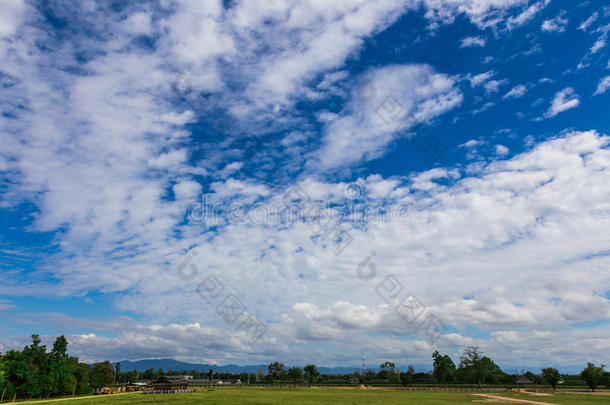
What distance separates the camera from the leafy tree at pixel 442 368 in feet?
449

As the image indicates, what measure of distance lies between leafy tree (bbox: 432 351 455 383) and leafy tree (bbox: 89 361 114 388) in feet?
373

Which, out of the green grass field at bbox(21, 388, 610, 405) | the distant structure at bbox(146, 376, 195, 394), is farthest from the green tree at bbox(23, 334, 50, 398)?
the distant structure at bbox(146, 376, 195, 394)

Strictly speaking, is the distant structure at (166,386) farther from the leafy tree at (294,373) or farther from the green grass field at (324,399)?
the leafy tree at (294,373)

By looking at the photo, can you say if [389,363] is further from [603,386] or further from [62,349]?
[62,349]

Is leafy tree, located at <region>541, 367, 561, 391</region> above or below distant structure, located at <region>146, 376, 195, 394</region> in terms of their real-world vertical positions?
above

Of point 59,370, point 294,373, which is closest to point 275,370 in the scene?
point 294,373

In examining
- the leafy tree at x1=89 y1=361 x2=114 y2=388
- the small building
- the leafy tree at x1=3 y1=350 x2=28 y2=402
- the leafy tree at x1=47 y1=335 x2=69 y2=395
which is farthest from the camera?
the leafy tree at x1=89 y1=361 x2=114 y2=388

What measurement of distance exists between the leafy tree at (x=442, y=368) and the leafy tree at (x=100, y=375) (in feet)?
373

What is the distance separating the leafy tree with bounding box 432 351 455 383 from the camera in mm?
136875

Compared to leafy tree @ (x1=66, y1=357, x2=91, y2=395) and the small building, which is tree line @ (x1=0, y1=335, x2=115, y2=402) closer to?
leafy tree @ (x1=66, y1=357, x2=91, y2=395)

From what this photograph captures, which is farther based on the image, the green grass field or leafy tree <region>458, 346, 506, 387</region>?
leafy tree <region>458, 346, 506, 387</region>

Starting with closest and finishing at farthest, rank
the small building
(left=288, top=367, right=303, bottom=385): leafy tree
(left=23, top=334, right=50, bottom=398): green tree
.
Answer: (left=23, top=334, right=50, bottom=398): green tree, the small building, (left=288, top=367, right=303, bottom=385): leafy tree

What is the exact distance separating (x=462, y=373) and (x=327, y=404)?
10646cm

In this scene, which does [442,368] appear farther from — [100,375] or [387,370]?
[100,375]
